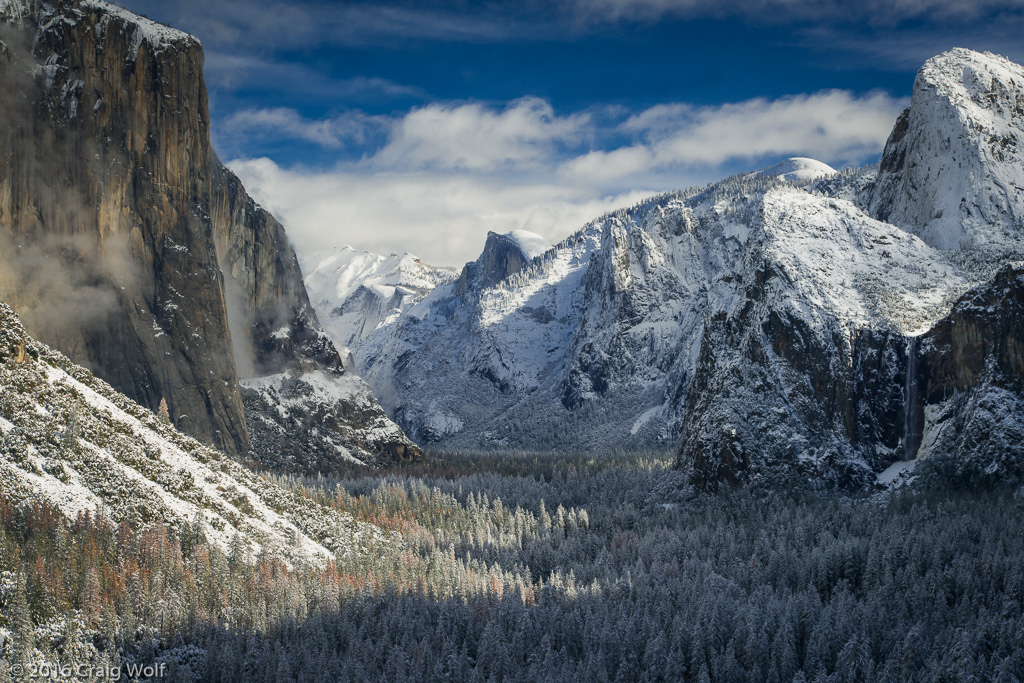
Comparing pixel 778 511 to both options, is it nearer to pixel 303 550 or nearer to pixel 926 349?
pixel 926 349

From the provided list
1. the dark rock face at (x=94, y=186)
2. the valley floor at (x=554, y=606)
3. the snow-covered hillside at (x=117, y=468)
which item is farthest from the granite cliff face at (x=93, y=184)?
the valley floor at (x=554, y=606)

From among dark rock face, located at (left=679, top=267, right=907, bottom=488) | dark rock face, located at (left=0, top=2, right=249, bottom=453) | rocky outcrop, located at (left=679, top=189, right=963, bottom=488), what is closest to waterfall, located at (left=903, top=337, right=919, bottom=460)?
rocky outcrop, located at (left=679, top=189, right=963, bottom=488)

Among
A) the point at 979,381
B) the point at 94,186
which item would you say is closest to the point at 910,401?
the point at 979,381

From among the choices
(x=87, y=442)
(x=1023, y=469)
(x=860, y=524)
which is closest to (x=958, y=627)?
(x=860, y=524)

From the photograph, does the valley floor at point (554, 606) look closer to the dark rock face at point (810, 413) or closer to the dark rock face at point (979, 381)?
the dark rock face at point (979, 381)

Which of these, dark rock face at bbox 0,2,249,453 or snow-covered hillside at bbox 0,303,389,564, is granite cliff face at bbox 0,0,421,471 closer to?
dark rock face at bbox 0,2,249,453

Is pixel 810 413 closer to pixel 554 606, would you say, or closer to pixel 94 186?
pixel 554 606
